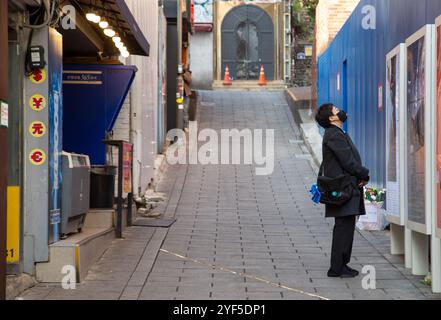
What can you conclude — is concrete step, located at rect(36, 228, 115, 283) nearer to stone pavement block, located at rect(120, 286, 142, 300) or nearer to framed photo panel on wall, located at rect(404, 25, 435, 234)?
stone pavement block, located at rect(120, 286, 142, 300)

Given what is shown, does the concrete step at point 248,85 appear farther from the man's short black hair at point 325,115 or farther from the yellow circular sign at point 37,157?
the yellow circular sign at point 37,157

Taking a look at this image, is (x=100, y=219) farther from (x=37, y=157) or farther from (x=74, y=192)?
(x=37, y=157)

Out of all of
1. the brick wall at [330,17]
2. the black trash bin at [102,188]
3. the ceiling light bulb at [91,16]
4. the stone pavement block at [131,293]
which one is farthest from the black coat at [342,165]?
the brick wall at [330,17]

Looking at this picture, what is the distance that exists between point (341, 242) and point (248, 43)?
97.7 feet

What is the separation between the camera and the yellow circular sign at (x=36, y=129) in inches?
318

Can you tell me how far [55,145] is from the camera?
27.6 feet

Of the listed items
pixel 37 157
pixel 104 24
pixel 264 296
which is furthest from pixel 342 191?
pixel 104 24

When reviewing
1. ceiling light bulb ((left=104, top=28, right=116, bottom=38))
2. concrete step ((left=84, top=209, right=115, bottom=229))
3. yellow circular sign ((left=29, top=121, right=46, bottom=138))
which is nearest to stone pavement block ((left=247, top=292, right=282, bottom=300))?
yellow circular sign ((left=29, top=121, right=46, bottom=138))

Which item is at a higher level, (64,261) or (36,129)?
(36,129)

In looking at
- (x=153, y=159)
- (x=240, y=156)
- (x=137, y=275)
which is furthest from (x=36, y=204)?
(x=240, y=156)

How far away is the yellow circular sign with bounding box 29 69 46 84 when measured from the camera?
26.4ft

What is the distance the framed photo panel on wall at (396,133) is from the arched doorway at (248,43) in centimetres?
2829

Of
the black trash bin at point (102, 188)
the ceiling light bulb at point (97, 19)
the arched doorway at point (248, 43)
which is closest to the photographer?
the ceiling light bulb at point (97, 19)

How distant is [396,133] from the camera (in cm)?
912
